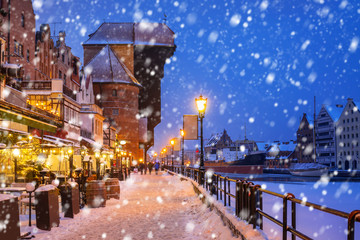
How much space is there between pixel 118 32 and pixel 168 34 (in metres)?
10.5

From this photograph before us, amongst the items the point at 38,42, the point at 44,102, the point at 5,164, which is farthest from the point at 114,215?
the point at 38,42

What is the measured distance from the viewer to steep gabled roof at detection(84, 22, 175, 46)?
80312 millimetres

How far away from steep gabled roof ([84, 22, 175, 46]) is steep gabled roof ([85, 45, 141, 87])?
19.5ft

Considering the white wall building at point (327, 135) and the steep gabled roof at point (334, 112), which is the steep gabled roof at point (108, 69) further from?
the steep gabled roof at point (334, 112)

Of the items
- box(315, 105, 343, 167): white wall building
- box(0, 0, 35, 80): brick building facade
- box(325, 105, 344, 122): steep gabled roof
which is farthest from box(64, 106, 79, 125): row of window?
box(325, 105, 344, 122): steep gabled roof

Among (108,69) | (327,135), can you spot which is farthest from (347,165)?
(108,69)

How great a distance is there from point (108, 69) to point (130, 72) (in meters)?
5.92

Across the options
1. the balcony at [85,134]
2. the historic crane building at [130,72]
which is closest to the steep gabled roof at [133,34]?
the historic crane building at [130,72]

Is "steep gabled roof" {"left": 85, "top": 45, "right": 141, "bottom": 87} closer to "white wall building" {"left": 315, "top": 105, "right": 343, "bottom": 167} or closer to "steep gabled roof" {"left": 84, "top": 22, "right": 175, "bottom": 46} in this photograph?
"steep gabled roof" {"left": 84, "top": 22, "right": 175, "bottom": 46}

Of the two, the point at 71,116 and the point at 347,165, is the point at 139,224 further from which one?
the point at 347,165

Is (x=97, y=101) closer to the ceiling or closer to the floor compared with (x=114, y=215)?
closer to the ceiling

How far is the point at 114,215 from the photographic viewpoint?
12359 millimetres

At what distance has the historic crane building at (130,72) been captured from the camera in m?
70.7

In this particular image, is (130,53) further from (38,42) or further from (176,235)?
(176,235)
